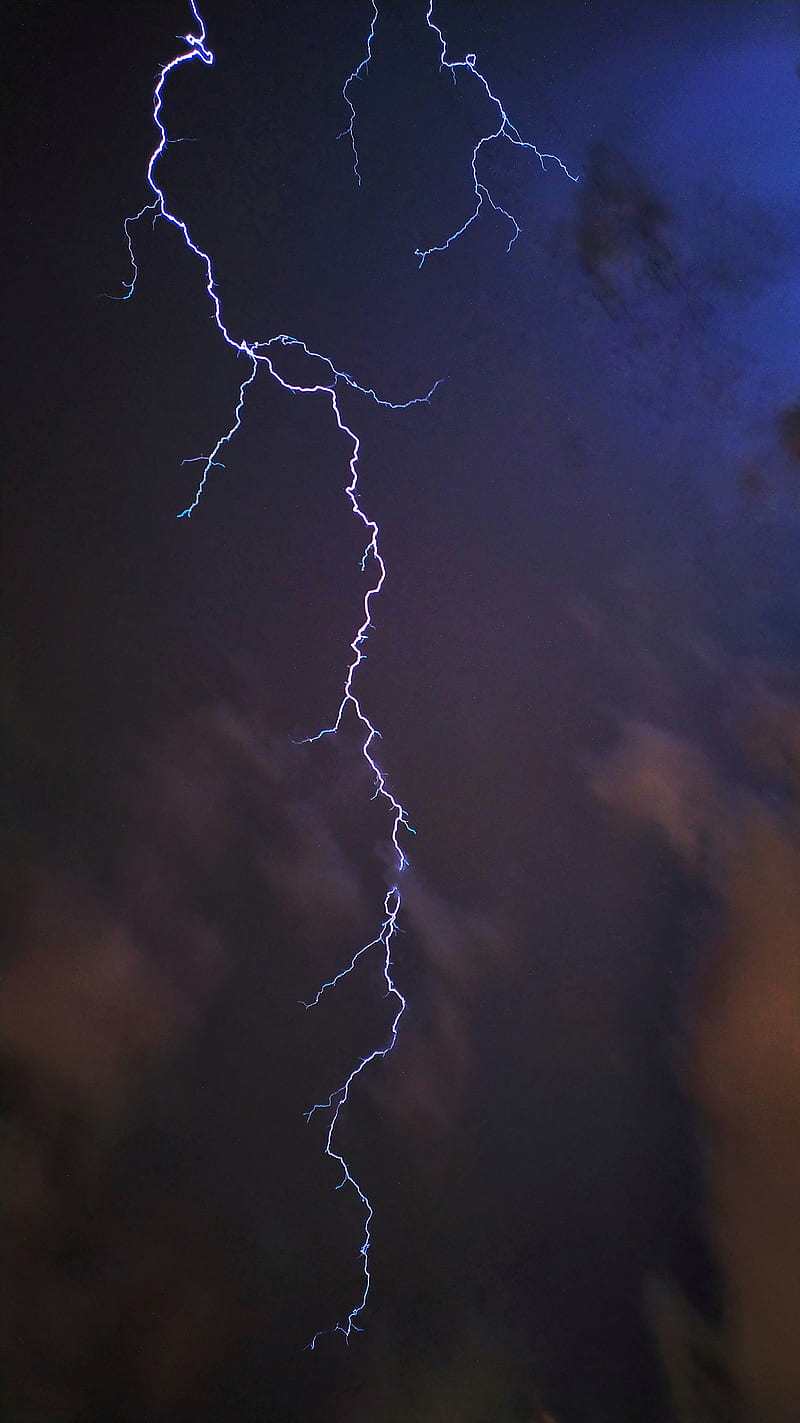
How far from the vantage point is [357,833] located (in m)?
2.03

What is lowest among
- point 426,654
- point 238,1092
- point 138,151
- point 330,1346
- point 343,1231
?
point 330,1346

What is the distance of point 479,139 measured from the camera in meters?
2.18

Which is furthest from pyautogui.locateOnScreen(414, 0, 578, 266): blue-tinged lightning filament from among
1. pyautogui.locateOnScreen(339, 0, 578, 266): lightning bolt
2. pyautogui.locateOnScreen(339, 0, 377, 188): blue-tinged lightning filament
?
pyautogui.locateOnScreen(339, 0, 377, 188): blue-tinged lightning filament

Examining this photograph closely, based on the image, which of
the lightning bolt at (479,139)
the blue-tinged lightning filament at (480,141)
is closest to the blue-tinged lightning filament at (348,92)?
the lightning bolt at (479,139)

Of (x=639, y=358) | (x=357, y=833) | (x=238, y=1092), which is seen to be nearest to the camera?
(x=238, y=1092)

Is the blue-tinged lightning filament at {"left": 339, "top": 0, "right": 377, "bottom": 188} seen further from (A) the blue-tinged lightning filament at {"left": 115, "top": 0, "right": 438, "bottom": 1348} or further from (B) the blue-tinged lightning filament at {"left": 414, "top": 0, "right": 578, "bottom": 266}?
(B) the blue-tinged lightning filament at {"left": 414, "top": 0, "right": 578, "bottom": 266}

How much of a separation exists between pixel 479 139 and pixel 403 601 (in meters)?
1.17

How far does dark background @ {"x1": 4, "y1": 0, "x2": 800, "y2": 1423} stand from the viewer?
178cm

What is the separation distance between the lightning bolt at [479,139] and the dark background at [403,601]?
0.08 feet

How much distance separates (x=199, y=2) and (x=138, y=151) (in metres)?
0.34

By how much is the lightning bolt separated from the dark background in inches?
0.9

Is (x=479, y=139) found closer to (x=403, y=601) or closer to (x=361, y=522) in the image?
(x=361, y=522)

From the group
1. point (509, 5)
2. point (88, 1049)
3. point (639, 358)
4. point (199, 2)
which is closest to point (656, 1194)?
point (88, 1049)

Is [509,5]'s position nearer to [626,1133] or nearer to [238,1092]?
[238,1092]
